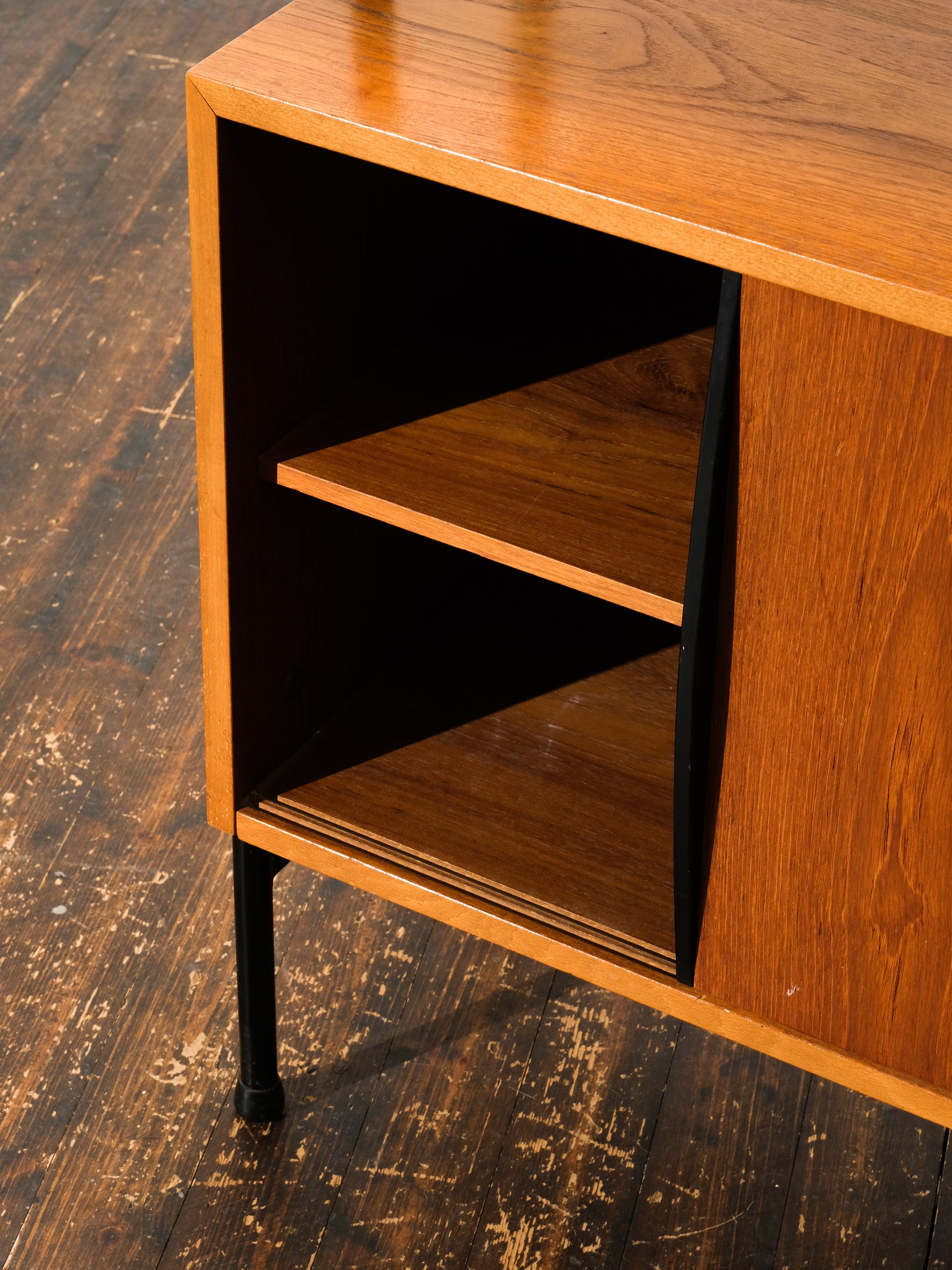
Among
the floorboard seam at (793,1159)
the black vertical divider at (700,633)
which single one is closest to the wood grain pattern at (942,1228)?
the floorboard seam at (793,1159)

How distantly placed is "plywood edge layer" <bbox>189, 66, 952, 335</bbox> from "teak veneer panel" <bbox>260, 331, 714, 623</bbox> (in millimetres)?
228

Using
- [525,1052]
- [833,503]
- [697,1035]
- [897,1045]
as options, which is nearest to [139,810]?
[525,1052]

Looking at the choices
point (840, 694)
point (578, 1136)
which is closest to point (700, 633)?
point (840, 694)

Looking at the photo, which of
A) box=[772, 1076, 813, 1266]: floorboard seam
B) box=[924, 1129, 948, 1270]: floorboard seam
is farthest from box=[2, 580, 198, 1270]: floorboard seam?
box=[924, 1129, 948, 1270]: floorboard seam

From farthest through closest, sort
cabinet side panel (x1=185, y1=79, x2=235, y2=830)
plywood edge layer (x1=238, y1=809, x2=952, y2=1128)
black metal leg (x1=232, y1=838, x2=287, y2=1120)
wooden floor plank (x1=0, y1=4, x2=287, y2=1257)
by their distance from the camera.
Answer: wooden floor plank (x1=0, y1=4, x2=287, y2=1257) < black metal leg (x1=232, y1=838, x2=287, y2=1120) < plywood edge layer (x1=238, y1=809, x2=952, y2=1128) < cabinet side panel (x1=185, y1=79, x2=235, y2=830)

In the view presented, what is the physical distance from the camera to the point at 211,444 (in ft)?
3.59

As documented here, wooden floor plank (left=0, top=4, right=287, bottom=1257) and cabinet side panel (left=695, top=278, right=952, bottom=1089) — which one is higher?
cabinet side panel (left=695, top=278, right=952, bottom=1089)

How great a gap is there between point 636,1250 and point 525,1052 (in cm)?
24

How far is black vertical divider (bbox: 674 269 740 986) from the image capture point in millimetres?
895

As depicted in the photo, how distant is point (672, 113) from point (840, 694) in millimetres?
363

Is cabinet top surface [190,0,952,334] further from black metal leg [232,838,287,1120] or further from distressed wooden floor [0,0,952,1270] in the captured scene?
distressed wooden floor [0,0,952,1270]

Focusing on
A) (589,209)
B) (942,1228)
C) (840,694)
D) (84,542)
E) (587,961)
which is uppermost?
(589,209)

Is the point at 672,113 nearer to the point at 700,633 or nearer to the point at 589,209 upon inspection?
the point at 589,209

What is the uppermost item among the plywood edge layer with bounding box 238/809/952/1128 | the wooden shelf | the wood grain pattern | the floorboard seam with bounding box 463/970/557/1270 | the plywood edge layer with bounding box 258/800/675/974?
the wooden shelf
